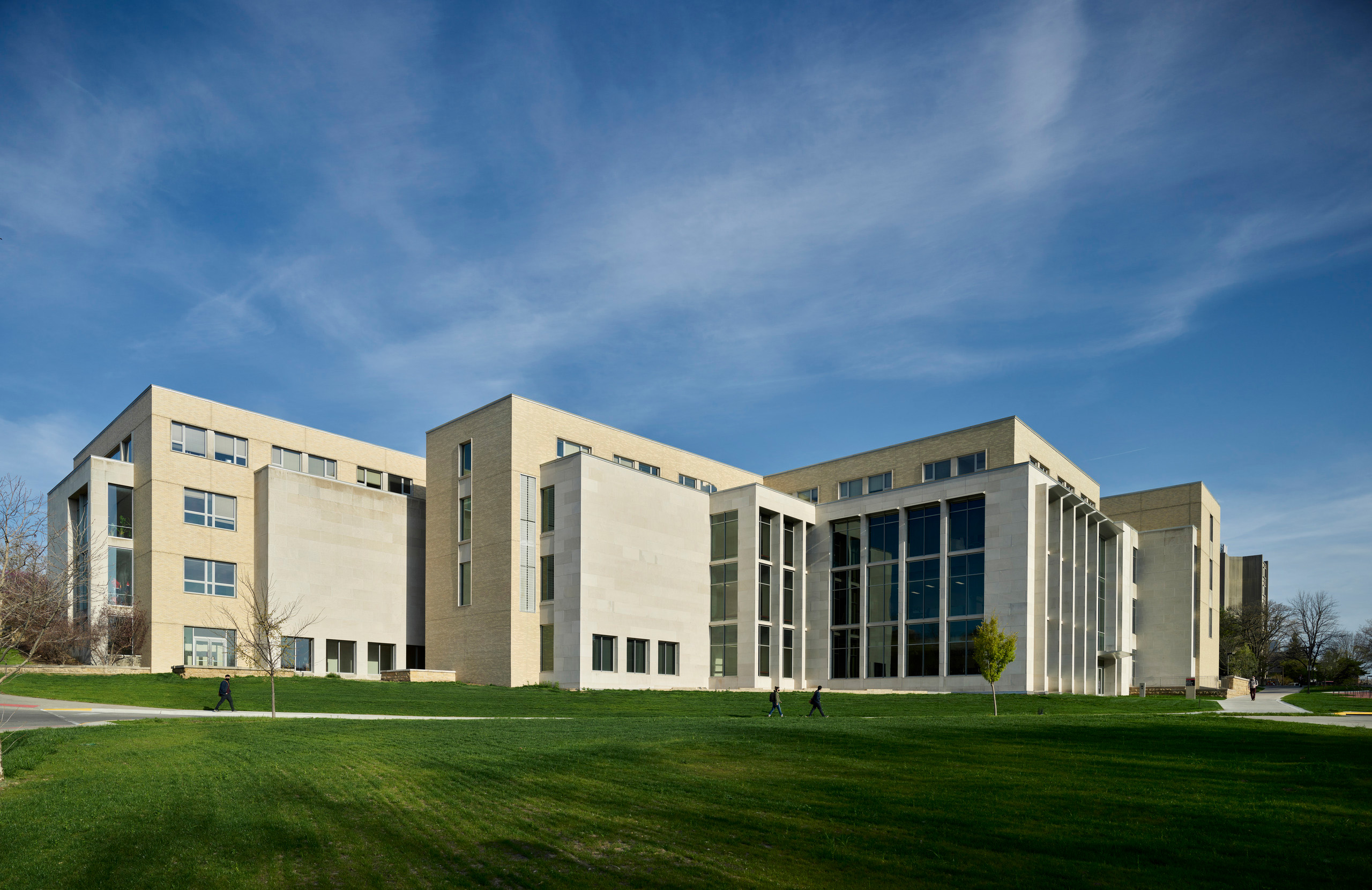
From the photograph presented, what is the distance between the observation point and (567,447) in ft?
165

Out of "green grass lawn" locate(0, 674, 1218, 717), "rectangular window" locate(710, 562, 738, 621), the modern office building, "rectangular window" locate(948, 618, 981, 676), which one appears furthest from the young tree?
"rectangular window" locate(710, 562, 738, 621)

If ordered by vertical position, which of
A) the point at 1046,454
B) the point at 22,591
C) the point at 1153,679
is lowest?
the point at 1153,679

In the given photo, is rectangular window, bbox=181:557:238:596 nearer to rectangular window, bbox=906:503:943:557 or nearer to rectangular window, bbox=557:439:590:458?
rectangular window, bbox=557:439:590:458

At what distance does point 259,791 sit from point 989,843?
33.5 ft

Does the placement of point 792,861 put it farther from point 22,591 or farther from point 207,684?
point 207,684

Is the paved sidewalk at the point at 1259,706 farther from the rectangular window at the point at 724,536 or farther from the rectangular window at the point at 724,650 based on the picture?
the rectangular window at the point at 724,536

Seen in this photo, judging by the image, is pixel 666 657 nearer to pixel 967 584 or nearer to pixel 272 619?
pixel 967 584

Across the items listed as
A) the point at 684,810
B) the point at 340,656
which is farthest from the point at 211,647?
the point at 684,810

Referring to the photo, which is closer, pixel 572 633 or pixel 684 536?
pixel 572 633

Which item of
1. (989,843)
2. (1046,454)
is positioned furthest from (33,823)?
(1046,454)

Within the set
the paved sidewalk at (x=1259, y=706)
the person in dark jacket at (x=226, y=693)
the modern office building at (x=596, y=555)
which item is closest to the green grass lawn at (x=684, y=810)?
the person in dark jacket at (x=226, y=693)

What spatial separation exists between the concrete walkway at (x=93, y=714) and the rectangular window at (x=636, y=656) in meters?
19.0

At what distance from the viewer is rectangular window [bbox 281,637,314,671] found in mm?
48125

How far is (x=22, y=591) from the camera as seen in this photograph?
16719 mm
